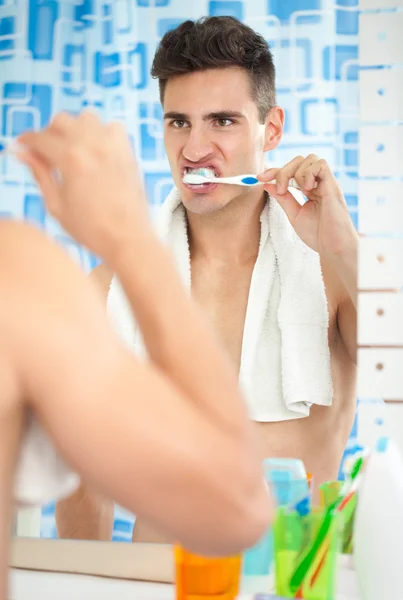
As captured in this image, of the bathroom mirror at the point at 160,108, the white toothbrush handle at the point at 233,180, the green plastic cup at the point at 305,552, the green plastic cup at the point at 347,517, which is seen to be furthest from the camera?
the white toothbrush handle at the point at 233,180

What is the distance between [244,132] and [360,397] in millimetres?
432

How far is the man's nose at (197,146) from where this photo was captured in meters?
1.02

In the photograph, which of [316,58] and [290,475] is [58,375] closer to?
[290,475]

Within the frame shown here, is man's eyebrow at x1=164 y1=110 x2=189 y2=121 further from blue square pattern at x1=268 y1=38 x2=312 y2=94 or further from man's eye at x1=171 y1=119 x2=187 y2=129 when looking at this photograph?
blue square pattern at x1=268 y1=38 x2=312 y2=94

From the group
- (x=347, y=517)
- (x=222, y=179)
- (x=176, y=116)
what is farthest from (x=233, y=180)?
(x=347, y=517)

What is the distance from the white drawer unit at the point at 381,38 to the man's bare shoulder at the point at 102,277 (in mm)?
478

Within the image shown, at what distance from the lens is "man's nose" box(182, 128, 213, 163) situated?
1.02 meters

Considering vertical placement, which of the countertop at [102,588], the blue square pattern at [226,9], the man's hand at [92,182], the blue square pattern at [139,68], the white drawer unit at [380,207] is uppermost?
the blue square pattern at [226,9]

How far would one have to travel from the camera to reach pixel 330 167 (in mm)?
993

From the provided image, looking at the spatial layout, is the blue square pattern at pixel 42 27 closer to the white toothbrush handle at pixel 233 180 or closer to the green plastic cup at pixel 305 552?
the white toothbrush handle at pixel 233 180

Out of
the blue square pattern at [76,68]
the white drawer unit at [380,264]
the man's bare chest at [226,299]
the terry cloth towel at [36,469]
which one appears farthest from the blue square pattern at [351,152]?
the terry cloth towel at [36,469]

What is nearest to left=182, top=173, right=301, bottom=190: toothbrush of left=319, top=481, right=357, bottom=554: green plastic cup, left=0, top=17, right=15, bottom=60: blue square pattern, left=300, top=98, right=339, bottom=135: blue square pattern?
left=300, top=98, right=339, bottom=135: blue square pattern

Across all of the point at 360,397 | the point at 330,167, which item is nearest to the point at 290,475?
the point at 360,397

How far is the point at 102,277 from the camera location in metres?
1.03
